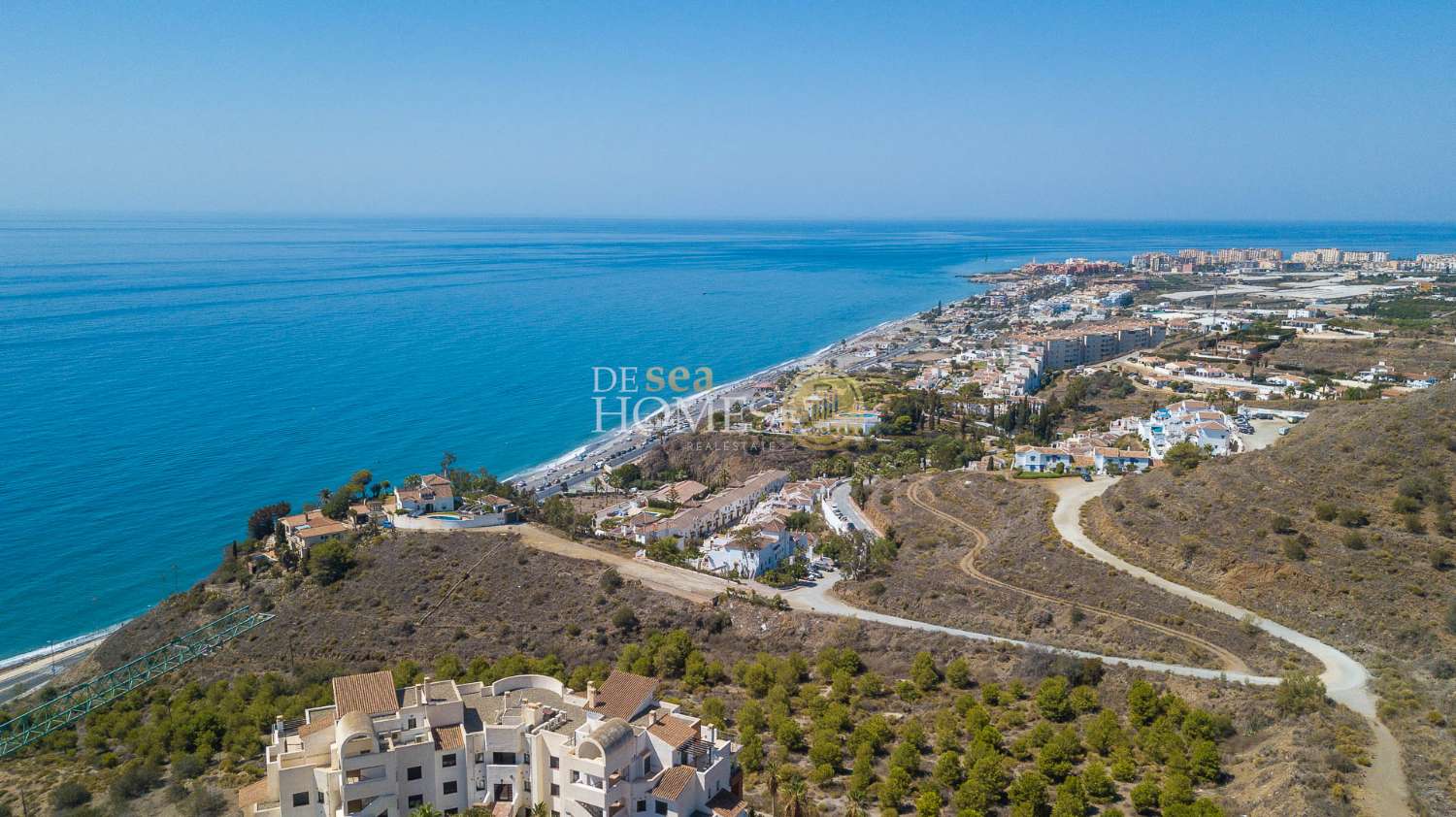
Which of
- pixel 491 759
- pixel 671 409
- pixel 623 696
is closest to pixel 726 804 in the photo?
pixel 623 696

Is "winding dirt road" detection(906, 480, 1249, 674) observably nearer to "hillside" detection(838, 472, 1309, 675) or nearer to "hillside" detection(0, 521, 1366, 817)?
"hillside" detection(838, 472, 1309, 675)

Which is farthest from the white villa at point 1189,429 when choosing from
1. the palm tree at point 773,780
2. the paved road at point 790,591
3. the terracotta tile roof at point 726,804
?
the terracotta tile roof at point 726,804

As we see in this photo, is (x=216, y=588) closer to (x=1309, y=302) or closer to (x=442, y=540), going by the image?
(x=442, y=540)

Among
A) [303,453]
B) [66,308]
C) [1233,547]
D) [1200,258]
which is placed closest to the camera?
[1233,547]

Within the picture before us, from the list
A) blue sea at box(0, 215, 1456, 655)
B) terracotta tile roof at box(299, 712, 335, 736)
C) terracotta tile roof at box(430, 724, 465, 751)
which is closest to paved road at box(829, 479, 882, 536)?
blue sea at box(0, 215, 1456, 655)

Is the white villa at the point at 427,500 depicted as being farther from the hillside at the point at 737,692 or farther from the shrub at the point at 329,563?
the shrub at the point at 329,563

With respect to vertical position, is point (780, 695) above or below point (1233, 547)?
below

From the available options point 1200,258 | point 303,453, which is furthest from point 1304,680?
point 1200,258
